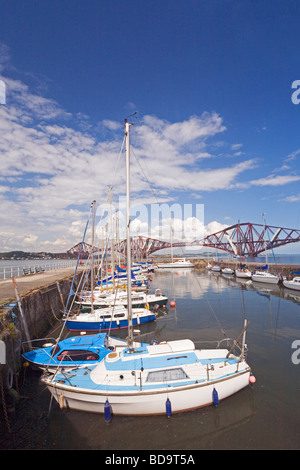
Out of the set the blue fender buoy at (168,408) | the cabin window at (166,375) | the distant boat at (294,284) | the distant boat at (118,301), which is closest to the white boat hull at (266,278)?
the distant boat at (294,284)

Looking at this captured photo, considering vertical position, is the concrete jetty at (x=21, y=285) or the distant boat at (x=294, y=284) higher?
the concrete jetty at (x=21, y=285)

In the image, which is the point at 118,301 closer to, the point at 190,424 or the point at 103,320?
the point at 103,320

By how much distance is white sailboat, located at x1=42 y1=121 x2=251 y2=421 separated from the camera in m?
9.59

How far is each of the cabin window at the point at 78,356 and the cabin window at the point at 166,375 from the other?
4003mm

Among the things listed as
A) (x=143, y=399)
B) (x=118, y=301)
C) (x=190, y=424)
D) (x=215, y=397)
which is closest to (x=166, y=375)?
(x=143, y=399)

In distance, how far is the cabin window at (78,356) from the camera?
500 inches

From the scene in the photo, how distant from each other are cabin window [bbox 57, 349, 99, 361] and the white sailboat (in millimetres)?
910

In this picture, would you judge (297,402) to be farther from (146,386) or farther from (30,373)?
(30,373)

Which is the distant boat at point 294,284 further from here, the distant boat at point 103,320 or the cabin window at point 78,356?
the cabin window at point 78,356

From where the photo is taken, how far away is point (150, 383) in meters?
9.86

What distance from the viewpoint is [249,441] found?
8.74 metres

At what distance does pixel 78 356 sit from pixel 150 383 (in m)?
5.03
